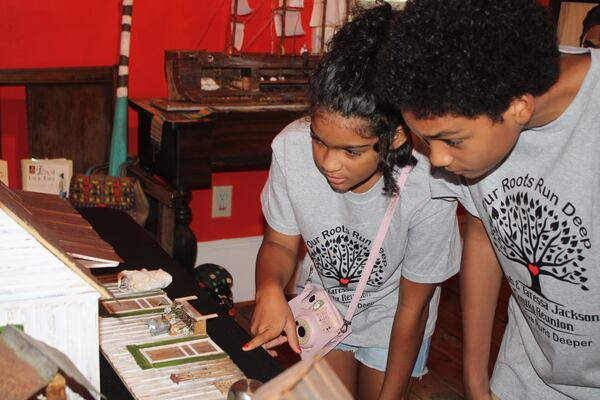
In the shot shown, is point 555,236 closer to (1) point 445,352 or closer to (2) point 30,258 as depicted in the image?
(2) point 30,258

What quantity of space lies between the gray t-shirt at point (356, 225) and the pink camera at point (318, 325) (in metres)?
0.07

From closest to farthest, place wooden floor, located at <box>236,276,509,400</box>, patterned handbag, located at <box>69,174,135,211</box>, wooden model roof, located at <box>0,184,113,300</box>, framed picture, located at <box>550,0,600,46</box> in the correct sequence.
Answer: wooden model roof, located at <box>0,184,113,300</box> < patterned handbag, located at <box>69,174,135,211</box> < wooden floor, located at <box>236,276,509,400</box> < framed picture, located at <box>550,0,600,46</box>

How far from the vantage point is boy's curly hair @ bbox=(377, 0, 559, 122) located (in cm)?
107

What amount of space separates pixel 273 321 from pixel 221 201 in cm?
220

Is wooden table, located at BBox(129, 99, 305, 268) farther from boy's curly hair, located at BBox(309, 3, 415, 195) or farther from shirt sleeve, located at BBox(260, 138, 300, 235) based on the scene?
boy's curly hair, located at BBox(309, 3, 415, 195)

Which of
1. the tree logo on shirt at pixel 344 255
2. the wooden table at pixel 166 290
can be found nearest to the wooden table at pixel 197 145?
the wooden table at pixel 166 290

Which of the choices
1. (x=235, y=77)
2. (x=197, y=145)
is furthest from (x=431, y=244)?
(x=235, y=77)

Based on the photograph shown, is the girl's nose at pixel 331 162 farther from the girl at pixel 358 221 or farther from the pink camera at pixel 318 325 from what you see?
the pink camera at pixel 318 325

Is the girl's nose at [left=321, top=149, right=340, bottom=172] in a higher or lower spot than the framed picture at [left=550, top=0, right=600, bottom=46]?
lower

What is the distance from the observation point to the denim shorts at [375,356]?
1835 millimetres

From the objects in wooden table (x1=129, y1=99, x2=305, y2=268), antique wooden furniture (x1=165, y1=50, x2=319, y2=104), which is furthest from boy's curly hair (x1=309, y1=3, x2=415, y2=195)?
antique wooden furniture (x1=165, y1=50, x2=319, y2=104)

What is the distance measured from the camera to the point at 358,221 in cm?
168

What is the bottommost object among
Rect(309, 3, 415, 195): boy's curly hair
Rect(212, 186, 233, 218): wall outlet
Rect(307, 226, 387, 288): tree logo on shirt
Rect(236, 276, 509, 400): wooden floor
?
Rect(236, 276, 509, 400): wooden floor

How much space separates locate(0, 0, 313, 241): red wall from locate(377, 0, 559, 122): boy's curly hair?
2297 mm
